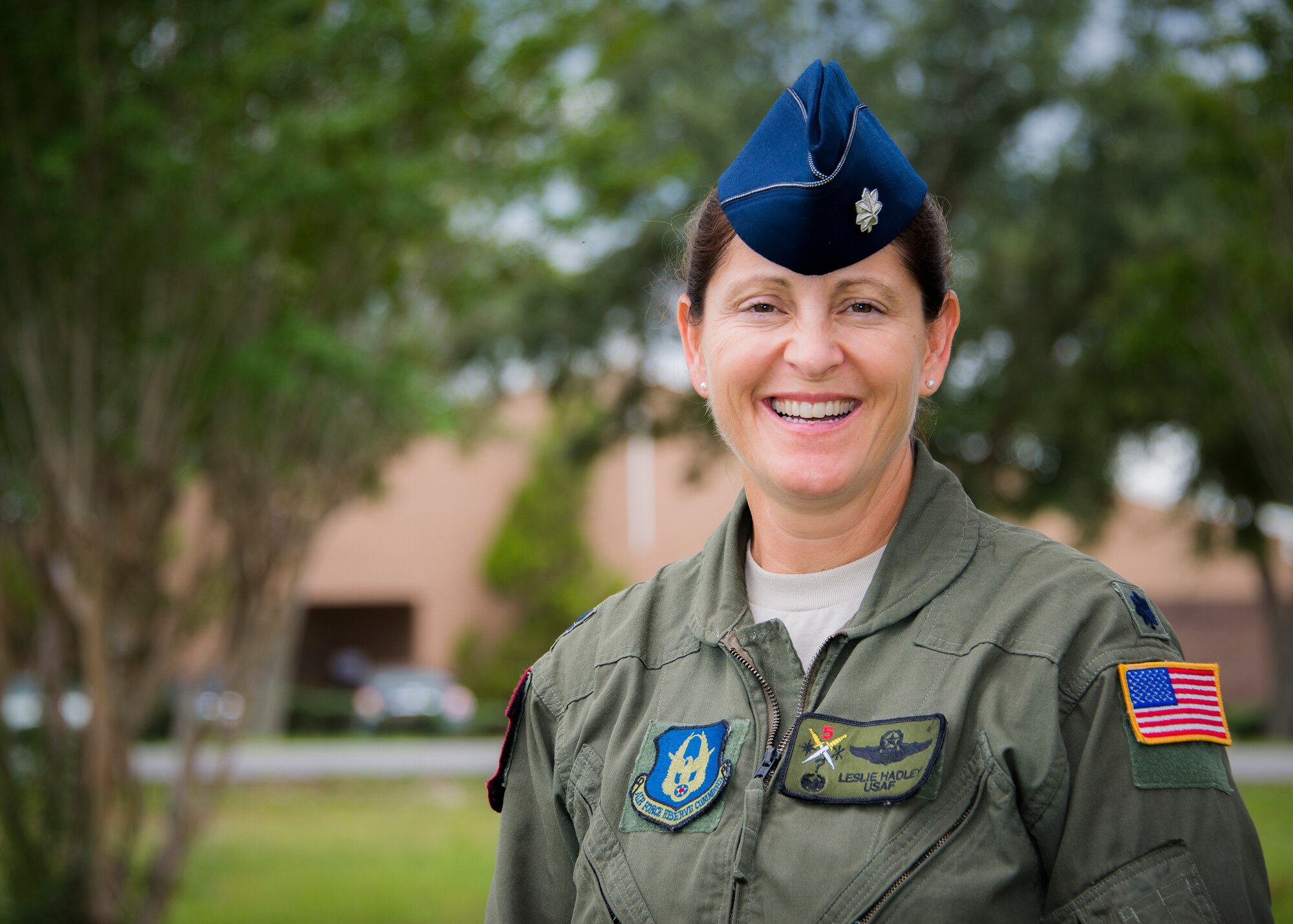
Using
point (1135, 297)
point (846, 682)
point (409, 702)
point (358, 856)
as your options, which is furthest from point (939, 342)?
point (409, 702)

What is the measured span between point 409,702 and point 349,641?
5.05m

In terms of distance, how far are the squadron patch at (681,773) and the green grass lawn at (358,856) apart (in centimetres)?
703

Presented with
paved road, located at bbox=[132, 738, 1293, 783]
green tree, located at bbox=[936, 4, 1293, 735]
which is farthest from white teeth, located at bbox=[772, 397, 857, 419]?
paved road, located at bbox=[132, 738, 1293, 783]

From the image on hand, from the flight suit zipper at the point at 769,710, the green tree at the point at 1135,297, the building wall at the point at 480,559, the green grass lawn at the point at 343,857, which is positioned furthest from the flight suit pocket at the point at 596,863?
the building wall at the point at 480,559

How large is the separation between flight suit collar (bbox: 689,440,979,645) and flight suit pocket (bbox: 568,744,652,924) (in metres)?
0.24

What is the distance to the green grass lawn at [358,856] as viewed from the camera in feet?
27.3

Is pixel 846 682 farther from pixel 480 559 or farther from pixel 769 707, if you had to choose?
pixel 480 559

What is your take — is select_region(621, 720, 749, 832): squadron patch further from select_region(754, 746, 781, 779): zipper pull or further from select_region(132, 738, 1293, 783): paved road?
select_region(132, 738, 1293, 783): paved road

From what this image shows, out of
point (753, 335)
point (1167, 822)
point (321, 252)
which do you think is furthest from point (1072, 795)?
point (321, 252)

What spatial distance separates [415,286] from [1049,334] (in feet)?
23.8

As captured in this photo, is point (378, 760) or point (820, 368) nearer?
point (820, 368)

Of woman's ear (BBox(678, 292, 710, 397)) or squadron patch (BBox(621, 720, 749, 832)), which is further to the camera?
woman's ear (BBox(678, 292, 710, 397))

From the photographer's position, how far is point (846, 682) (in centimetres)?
151

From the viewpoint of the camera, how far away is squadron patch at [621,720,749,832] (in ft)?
5.04
